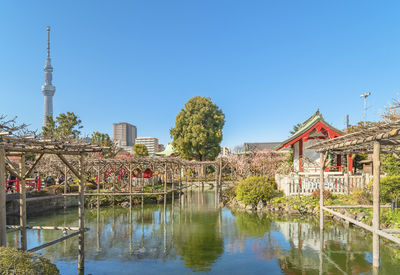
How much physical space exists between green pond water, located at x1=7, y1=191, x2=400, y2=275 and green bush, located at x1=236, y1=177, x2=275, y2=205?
1891mm

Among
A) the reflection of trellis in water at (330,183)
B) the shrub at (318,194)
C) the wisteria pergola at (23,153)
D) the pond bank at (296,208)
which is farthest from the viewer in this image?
the reflection of trellis in water at (330,183)

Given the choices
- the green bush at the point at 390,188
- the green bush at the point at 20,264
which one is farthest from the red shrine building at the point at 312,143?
the green bush at the point at 20,264

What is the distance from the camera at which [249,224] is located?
47.1 ft

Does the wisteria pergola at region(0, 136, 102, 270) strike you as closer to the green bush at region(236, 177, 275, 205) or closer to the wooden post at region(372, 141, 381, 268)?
the wooden post at region(372, 141, 381, 268)

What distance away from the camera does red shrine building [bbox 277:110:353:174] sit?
64.4ft

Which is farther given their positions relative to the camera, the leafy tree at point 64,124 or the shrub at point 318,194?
the leafy tree at point 64,124

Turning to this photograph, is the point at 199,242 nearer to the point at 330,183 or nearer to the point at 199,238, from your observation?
the point at 199,238

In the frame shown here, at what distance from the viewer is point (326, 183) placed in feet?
57.6

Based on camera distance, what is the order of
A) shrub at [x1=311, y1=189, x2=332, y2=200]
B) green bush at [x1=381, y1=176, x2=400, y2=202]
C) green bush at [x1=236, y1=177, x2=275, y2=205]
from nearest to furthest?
green bush at [x1=381, y1=176, x2=400, y2=202], shrub at [x1=311, y1=189, x2=332, y2=200], green bush at [x1=236, y1=177, x2=275, y2=205]

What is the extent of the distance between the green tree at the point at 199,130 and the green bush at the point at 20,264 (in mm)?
36941

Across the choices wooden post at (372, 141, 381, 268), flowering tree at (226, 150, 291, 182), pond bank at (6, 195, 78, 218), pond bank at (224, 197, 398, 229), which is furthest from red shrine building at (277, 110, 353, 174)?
pond bank at (6, 195, 78, 218)

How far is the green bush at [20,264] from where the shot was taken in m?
4.75

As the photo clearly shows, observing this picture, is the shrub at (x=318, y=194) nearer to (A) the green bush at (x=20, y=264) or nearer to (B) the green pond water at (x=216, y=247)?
(B) the green pond water at (x=216, y=247)

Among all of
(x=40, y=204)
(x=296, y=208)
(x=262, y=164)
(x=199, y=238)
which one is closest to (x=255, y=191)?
(x=296, y=208)
